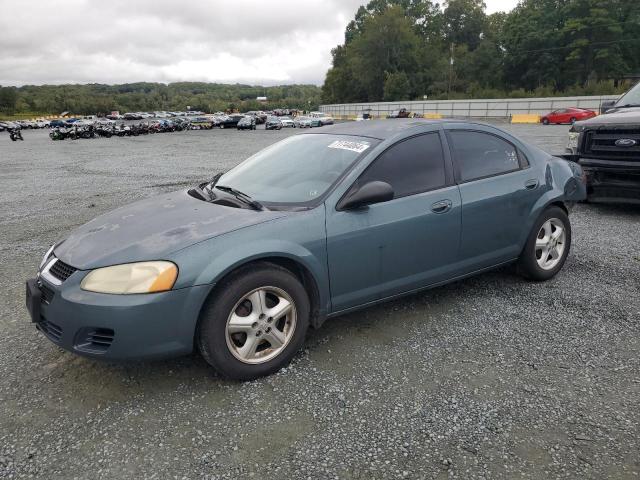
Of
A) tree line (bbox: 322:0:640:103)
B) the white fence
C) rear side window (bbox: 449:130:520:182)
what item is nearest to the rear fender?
rear side window (bbox: 449:130:520:182)

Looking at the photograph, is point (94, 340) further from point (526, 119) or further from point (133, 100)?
point (133, 100)

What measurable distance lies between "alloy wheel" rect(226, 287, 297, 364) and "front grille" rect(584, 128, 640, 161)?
5630 millimetres

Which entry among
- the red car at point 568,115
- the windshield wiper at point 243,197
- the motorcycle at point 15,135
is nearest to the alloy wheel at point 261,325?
the windshield wiper at point 243,197

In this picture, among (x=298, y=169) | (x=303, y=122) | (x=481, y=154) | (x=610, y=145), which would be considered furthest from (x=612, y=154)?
(x=303, y=122)

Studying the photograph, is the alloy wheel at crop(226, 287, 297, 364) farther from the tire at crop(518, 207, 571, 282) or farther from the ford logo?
the ford logo

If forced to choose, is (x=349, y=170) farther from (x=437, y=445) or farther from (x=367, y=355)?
(x=437, y=445)

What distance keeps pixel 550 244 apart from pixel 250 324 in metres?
3.00

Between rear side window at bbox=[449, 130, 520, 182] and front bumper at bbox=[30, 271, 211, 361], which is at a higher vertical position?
rear side window at bbox=[449, 130, 520, 182]

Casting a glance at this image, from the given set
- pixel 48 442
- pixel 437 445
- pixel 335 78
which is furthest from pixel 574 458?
pixel 335 78

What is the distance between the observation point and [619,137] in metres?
6.56

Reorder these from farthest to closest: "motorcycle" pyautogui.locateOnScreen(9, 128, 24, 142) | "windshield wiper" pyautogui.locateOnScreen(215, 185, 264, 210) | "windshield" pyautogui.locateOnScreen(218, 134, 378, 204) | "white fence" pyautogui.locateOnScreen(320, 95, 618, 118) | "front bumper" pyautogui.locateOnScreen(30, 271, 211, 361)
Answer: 1. "white fence" pyautogui.locateOnScreen(320, 95, 618, 118)
2. "motorcycle" pyautogui.locateOnScreen(9, 128, 24, 142)
3. "windshield" pyautogui.locateOnScreen(218, 134, 378, 204)
4. "windshield wiper" pyautogui.locateOnScreen(215, 185, 264, 210)
5. "front bumper" pyautogui.locateOnScreen(30, 271, 211, 361)

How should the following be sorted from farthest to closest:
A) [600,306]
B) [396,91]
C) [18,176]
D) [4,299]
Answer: [396,91]
[18,176]
[4,299]
[600,306]

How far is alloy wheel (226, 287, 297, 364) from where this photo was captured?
9.61ft

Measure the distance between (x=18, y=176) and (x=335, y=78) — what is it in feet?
310
